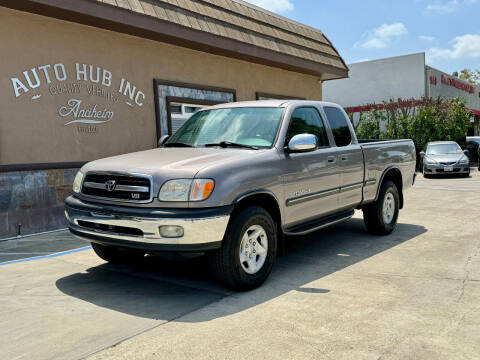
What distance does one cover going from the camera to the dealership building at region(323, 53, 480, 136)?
30375 mm

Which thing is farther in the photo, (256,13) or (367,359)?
(256,13)

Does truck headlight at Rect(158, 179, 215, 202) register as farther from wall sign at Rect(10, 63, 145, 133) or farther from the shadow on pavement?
wall sign at Rect(10, 63, 145, 133)

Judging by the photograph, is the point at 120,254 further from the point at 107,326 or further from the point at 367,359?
the point at 367,359

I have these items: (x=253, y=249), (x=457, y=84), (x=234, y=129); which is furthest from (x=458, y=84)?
(x=253, y=249)

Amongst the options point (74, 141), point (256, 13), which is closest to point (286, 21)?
point (256, 13)

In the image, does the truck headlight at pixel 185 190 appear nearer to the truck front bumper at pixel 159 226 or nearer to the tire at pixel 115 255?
the truck front bumper at pixel 159 226

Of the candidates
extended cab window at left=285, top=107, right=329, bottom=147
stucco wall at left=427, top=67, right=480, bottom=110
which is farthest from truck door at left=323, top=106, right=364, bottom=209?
stucco wall at left=427, top=67, right=480, bottom=110

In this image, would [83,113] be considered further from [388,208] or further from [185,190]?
[388,208]

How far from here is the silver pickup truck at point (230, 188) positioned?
14.0 feet

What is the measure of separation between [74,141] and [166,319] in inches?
233

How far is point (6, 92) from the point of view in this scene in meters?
7.86

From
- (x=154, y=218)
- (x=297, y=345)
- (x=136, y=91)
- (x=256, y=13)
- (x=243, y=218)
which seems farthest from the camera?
(x=256, y=13)

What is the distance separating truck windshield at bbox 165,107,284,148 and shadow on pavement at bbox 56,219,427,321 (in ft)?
4.68

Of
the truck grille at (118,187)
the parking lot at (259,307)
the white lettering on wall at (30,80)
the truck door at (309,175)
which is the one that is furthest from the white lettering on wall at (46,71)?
the truck door at (309,175)
